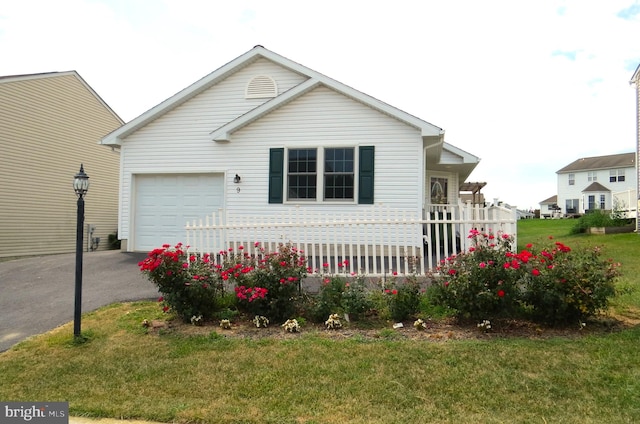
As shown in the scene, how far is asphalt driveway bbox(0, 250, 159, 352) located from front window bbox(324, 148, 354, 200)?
495 cm

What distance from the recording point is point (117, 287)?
320 inches

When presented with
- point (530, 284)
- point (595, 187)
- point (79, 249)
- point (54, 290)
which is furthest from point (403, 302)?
point (595, 187)

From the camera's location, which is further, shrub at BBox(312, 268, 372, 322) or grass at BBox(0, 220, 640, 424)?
shrub at BBox(312, 268, 372, 322)

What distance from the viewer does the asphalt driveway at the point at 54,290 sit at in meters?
6.21

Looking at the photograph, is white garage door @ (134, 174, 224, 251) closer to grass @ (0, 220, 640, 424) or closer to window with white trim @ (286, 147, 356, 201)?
window with white trim @ (286, 147, 356, 201)

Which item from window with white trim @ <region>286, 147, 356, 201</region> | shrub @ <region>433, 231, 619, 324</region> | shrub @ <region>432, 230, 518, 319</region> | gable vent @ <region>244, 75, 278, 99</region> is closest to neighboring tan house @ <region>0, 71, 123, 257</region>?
gable vent @ <region>244, 75, 278, 99</region>

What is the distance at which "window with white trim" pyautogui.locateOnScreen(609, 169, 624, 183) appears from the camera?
42.0 metres

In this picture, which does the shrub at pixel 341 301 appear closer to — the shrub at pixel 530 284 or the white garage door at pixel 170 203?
the shrub at pixel 530 284

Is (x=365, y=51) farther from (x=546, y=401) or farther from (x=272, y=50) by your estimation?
(x=546, y=401)

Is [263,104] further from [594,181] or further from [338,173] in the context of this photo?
[594,181]

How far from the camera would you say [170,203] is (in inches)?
480

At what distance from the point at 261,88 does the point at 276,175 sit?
2964 millimetres

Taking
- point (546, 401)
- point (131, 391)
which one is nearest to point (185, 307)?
point (131, 391)

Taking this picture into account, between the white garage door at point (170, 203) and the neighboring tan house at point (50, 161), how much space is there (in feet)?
6.69
